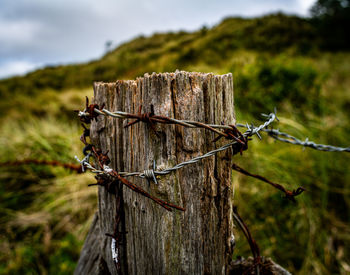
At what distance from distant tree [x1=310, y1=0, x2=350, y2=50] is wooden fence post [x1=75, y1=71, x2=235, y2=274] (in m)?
18.4

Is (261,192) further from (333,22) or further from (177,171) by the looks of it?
(333,22)

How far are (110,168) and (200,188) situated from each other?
1.09 ft

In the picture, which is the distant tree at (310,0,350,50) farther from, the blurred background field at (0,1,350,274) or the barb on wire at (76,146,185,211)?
the barb on wire at (76,146,185,211)

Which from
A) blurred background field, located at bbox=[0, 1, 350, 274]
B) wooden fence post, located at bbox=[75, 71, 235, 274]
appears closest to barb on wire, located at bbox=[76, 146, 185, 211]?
wooden fence post, located at bbox=[75, 71, 235, 274]

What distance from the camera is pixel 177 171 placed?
0.72m

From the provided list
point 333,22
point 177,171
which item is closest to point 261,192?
point 177,171

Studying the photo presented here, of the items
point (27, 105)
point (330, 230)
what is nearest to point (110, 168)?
point (330, 230)

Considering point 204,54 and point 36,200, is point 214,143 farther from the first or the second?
point 204,54

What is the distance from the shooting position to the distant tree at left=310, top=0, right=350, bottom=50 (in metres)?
14.8

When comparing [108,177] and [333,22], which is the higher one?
[333,22]

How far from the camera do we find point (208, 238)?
76cm

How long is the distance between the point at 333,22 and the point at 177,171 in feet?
68.7

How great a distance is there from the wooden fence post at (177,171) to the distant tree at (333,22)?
18367 millimetres

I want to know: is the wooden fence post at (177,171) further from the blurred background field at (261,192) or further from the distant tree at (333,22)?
the distant tree at (333,22)
